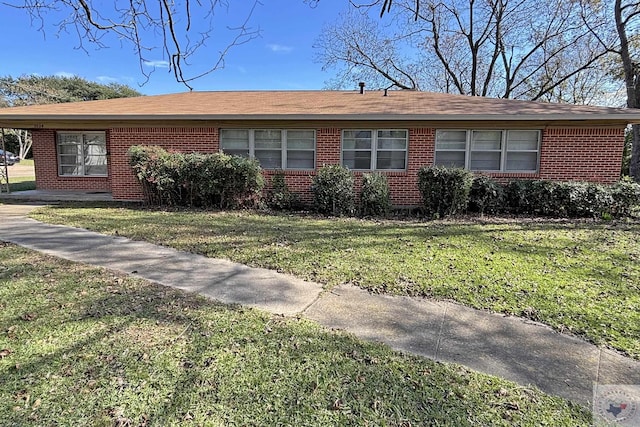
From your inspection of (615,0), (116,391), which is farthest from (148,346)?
(615,0)

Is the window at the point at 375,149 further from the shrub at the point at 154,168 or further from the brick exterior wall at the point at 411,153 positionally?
the shrub at the point at 154,168

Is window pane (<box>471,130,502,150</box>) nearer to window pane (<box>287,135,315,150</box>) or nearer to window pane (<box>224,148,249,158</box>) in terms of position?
window pane (<box>287,135,315,150</box>)

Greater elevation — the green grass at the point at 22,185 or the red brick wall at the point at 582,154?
the red brick wall at the point at 582,154

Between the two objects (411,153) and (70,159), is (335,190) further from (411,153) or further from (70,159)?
(70,159)

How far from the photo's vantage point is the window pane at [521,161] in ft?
33.3

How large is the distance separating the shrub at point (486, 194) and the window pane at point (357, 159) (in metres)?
2.84

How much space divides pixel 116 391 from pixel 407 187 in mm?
8988

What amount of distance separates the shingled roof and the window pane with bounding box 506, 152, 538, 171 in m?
1.17

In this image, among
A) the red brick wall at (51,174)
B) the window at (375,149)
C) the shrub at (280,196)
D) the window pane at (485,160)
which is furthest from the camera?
the red brick wall at (51,174)

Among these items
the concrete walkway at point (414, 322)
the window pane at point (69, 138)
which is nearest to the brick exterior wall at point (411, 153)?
the window pane at point (69, 138)

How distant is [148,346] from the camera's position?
2945mm

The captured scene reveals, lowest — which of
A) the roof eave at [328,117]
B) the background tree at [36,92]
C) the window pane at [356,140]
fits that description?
the window pane at [356,140]

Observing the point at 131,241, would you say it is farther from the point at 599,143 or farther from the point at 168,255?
the point at 599,143

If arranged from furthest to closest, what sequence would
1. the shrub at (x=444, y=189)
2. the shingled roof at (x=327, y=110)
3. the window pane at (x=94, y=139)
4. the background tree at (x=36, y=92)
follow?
the background tree at (x=36, y=92) → the window pane at (x=94, y=139) → the shingled roof at (x=327, y=110) → the shrub at (x=444, y=189)
